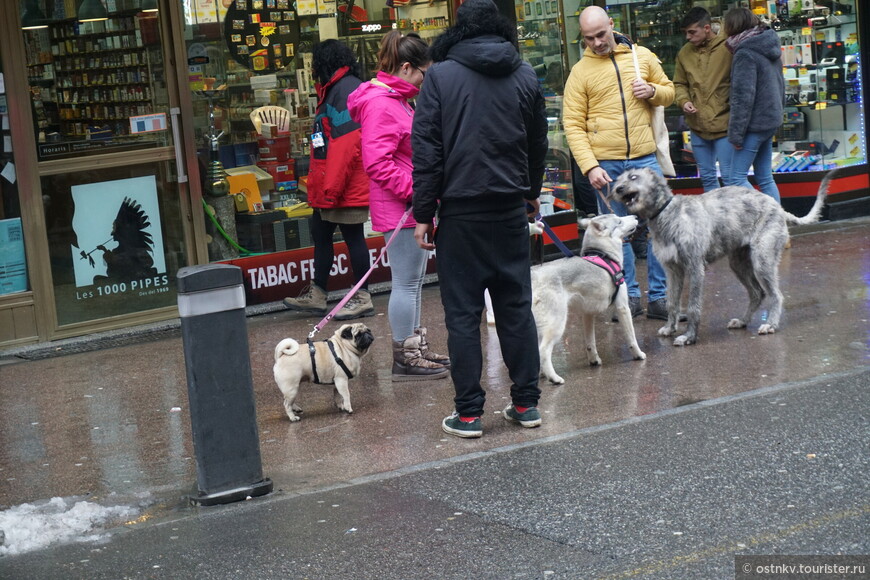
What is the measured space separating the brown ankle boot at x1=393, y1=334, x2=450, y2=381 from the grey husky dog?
717 millimetres

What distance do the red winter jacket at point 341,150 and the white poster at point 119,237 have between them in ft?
4.84

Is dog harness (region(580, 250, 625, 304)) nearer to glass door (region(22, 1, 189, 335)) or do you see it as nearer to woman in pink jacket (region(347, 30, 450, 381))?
woman in pink jacket (region(347, 30, 450, 381))

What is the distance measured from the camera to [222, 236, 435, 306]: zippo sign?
376 inches

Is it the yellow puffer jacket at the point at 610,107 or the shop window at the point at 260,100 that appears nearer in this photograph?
the yellow puffer jacket at the point at 610,107

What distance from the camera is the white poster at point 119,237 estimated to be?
893 cm

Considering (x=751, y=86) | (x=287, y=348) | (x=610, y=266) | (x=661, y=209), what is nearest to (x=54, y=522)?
(x=287, y=348)

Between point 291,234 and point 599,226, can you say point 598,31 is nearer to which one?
point 599,226

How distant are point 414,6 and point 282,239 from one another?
245cm

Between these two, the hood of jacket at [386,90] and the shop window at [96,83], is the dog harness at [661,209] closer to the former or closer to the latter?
the hood of jacket at [386,90]

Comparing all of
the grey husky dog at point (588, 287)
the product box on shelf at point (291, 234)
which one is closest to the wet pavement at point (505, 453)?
the grey husky dog at point (588, 287)

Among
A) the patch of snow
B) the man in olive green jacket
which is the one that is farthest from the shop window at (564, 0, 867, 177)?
the patch of snow

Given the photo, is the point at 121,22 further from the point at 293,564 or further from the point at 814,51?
the point at 814,51

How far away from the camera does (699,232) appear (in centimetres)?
751

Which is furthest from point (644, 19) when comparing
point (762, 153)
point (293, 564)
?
point (293, 564)
